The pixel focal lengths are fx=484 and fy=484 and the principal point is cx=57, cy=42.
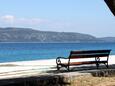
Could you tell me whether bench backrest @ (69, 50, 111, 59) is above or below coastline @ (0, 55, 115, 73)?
above

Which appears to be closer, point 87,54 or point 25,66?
point 87,54

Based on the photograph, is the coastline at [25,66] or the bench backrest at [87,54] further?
the coastline at [25,66]

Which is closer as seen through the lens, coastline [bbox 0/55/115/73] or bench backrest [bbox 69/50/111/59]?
bench backrest [bbox 69/50/111/59]

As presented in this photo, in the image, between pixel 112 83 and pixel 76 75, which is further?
pixel 76 75

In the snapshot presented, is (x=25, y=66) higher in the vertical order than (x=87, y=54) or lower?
lower

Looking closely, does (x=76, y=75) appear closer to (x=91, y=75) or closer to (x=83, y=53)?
(x=91, y=75)

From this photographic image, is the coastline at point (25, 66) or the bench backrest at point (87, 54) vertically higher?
the bench backrest at point (87, 54)

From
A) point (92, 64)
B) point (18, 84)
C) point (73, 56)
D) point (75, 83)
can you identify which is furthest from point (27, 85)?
point (92, 64)

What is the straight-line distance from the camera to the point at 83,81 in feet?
43.9

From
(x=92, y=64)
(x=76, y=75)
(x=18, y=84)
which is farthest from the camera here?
(x=92, y=64)

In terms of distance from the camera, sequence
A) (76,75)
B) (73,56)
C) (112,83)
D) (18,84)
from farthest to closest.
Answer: (73,56) → (76,75) → (112,83) → (18,84)

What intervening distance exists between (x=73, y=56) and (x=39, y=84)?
21.6ft

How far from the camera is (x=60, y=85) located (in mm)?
12812

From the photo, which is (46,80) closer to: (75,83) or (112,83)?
(75,83)
